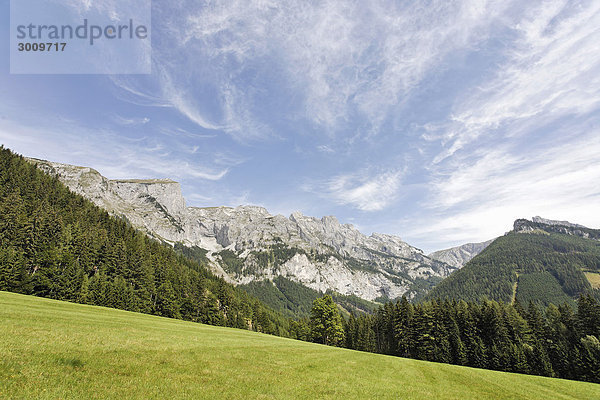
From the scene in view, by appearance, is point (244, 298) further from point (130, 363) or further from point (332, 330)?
point (130, 363)

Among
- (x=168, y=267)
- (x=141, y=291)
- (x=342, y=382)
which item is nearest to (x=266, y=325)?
(x=168, y=267)

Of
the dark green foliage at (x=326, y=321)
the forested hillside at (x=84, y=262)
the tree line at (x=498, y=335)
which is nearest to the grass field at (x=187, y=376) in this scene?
the forested hillside at (x=84, y=262)

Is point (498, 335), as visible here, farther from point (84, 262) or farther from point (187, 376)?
point (84, 262)

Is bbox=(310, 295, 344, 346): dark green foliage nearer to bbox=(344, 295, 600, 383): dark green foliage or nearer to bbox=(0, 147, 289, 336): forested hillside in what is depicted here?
bbox=(344, 295, 600, 383): dark green foliage

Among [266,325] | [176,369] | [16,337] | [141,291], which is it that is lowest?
[266,325]

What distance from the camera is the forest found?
2510 inches

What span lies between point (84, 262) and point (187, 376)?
8557 cm

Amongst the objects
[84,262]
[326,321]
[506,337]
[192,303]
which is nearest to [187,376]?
[326,321]

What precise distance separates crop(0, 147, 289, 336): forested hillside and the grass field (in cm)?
5114

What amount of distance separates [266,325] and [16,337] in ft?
380

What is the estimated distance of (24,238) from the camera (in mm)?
71312

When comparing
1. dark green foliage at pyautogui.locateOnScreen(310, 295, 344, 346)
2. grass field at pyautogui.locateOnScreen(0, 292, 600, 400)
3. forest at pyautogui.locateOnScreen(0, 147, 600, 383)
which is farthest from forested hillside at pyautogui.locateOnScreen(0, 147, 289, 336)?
grass field at pyautogui.locateOnScreen(0, 292, 600, 400)

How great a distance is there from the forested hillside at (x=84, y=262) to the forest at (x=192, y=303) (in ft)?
0.95

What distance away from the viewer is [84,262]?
3083 inches
